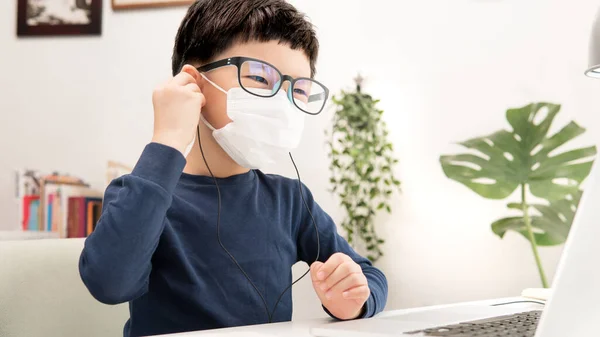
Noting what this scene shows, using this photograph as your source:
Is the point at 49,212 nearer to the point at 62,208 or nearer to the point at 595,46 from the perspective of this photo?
the point at 62,208

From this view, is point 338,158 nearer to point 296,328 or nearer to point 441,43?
point 441,43

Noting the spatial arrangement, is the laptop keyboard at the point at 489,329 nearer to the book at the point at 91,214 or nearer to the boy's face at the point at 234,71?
the boy's face at the point at 234,71

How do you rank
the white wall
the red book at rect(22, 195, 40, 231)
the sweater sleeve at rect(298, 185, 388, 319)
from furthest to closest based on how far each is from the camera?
1. the red book at rect(22, 195, 40, 231)
2. the white wall
3. the sweater sleeve at rect(298, 185, 388, 319)

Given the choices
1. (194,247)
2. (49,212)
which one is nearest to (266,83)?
(194,247)

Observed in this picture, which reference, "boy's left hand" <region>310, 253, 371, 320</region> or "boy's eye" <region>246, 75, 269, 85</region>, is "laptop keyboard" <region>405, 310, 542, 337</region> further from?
"boy's eye" <region>246, 75, 269, 85</region>

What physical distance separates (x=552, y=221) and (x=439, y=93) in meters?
0.61

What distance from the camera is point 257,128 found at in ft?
3.11

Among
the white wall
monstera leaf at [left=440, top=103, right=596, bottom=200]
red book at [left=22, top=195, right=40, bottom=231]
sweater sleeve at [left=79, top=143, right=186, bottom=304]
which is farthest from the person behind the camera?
red book at [left=22, top=195, right=40, bottom=231]

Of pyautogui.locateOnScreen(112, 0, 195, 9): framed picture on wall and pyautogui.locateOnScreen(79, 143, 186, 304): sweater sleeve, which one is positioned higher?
pyautogui.locateOnScreen(112, 0, 195, 9): framed picture on wall

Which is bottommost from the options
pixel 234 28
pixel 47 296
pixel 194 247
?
pixel 47 296

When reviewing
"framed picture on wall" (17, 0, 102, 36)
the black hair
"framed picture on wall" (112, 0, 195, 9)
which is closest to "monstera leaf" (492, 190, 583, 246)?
the black hair

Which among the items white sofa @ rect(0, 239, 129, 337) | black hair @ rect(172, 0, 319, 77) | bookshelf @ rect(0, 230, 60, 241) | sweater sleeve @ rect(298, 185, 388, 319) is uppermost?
black hair @ rect(172, 0, 319, 77)

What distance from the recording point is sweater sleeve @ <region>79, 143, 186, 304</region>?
712 millimetres

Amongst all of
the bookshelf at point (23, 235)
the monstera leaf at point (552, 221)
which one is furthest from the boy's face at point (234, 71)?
the bookshelf at point (23, 235)
